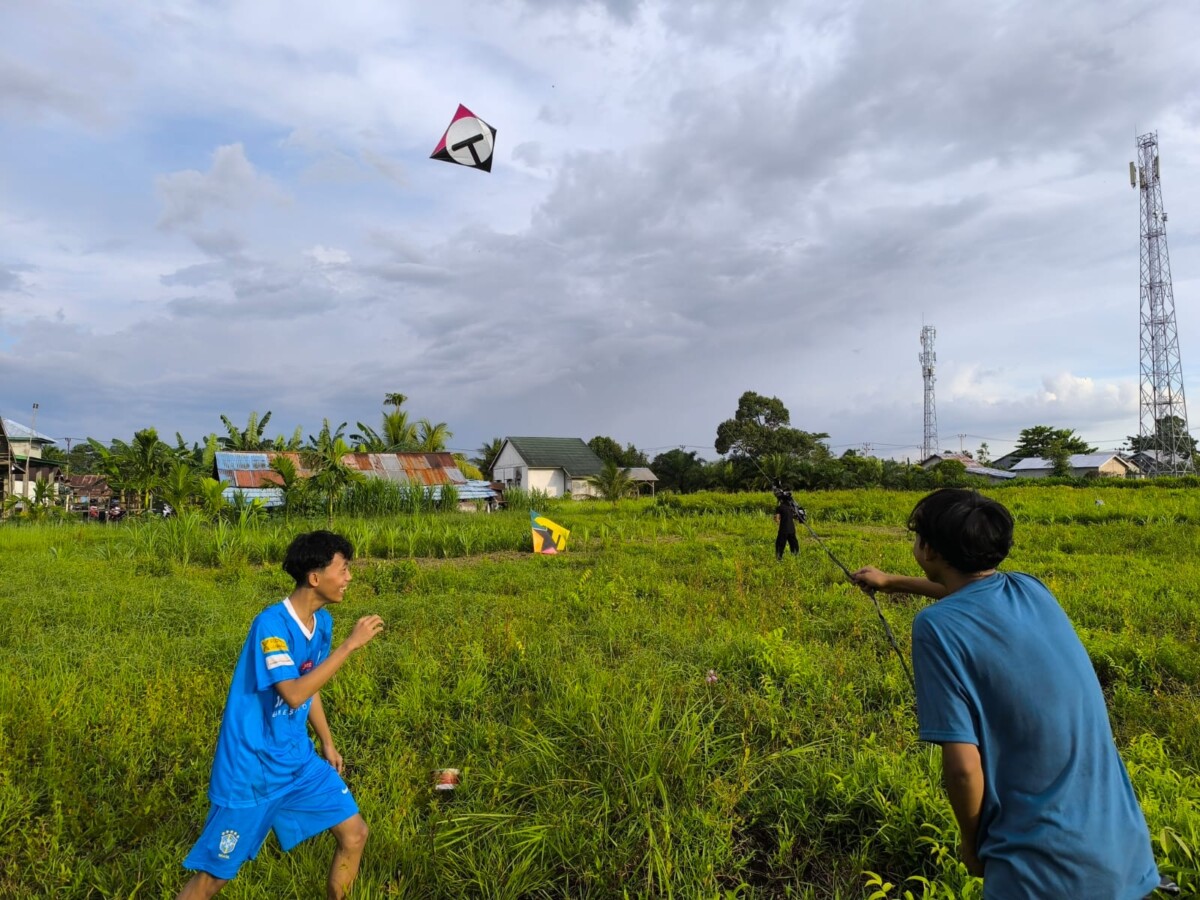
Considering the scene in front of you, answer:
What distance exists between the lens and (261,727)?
2.45 meters

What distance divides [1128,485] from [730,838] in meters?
28.9

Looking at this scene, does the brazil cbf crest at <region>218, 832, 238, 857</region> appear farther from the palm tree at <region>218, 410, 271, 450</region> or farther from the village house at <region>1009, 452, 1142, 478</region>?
the village house at <region>1009, 452, 1142, 478</region>

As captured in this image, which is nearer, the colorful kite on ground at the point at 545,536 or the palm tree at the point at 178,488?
the colorful kite on ground at the point at 545,536

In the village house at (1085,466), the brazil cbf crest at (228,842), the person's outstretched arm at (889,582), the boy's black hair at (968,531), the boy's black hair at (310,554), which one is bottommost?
the brazil cbf crest at (228,842)

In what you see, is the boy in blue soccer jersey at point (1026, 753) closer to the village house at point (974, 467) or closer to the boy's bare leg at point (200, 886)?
the boy's bare leg at point (200, 886)

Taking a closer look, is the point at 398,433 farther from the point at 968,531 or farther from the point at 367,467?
the point at 968,531

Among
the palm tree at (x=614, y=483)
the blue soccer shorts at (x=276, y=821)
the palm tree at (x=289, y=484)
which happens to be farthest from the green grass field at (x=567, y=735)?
the palm tree at (x=614, y=483)

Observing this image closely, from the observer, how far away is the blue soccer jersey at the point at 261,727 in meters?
2.39

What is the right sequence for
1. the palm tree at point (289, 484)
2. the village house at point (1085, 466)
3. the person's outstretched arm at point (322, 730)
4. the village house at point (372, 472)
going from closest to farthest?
the person's outstretched arm at point (322, 730), the palm tree at point (289, 484), the village house at point (372, 472), the village house at point (1085, 466)

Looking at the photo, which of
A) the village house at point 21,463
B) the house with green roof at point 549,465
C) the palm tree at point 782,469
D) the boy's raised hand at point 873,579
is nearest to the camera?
the boy's raised hand at point 873,579

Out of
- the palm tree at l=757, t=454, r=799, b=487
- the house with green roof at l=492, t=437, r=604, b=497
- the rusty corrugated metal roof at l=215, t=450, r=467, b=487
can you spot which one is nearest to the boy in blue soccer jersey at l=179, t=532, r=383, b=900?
the rusty corrugated metal roof at l=215, t=450, r=467, b=487

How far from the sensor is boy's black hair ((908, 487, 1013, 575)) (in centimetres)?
169

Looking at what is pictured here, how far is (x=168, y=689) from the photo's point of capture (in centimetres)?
461

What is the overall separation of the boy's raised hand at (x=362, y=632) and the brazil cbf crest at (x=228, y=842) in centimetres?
71
